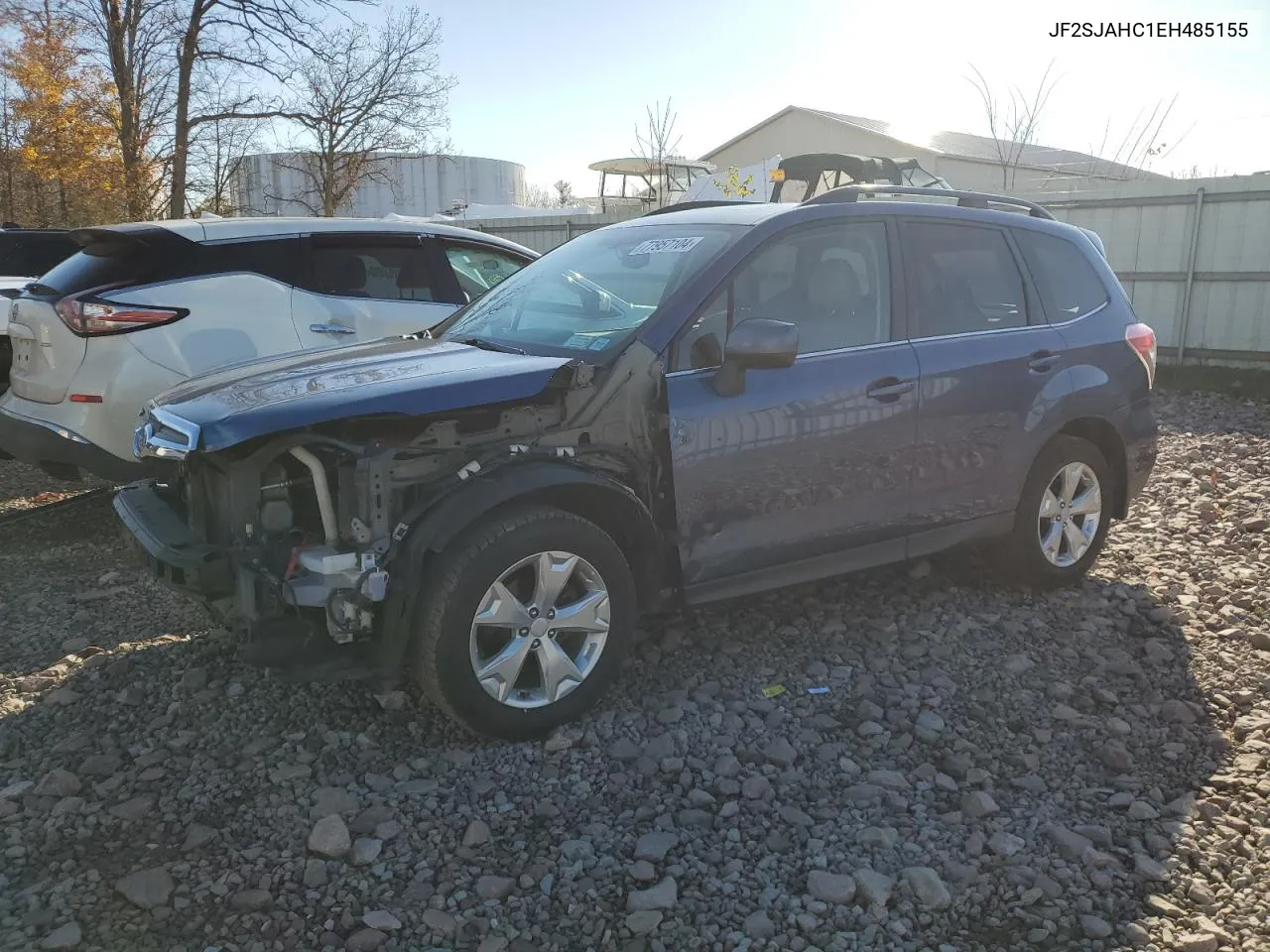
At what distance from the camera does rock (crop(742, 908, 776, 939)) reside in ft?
8.41

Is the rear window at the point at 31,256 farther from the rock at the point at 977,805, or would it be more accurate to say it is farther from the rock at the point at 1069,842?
the rock at the point at 1069,842

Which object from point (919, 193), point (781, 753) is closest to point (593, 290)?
point (919, 193)

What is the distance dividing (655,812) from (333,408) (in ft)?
5.19

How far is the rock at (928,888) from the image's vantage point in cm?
268

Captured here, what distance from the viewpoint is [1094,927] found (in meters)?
2.60

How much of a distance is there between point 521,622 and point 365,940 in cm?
111

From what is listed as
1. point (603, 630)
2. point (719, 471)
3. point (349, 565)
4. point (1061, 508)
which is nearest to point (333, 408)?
point (349, 565)

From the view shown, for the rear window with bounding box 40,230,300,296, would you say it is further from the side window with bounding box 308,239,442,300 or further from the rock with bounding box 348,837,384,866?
the rock with bounding box 348,837,384,866

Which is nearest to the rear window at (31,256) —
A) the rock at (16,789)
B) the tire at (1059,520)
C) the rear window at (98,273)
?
the rear window at (98,273)

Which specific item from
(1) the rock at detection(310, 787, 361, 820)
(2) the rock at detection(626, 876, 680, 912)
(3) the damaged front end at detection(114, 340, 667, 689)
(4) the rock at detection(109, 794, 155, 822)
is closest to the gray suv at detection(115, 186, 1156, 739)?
(3) the damaged front end at detection(114, 340, 667, 689)

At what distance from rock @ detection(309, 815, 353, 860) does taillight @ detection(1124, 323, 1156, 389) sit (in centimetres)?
430

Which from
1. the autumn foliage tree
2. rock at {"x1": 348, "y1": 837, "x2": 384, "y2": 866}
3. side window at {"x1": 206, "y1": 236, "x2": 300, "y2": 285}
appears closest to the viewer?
rock at {"x1": 348, "y1": 837, "x2": 384, "y2": 866}

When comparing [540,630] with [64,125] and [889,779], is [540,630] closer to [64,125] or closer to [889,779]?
[889,779]

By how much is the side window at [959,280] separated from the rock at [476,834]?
269 cm
